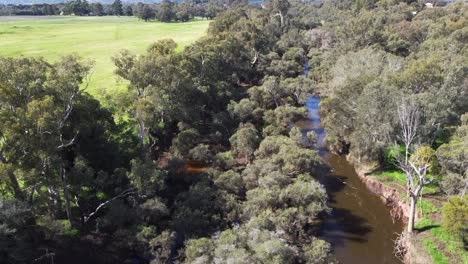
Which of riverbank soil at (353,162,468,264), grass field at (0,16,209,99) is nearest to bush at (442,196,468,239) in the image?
riverbank soil at (353,162,468,264)

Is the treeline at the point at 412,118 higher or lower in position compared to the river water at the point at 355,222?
higher

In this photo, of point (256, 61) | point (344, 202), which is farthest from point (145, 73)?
point (256, 61)

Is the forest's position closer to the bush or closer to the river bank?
the bush

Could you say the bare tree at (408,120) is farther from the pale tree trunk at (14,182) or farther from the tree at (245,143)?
the pale tree trunk at (14,182)

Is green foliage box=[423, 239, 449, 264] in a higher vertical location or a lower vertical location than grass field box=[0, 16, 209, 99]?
lower

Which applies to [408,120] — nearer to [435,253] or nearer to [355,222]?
[355,222]

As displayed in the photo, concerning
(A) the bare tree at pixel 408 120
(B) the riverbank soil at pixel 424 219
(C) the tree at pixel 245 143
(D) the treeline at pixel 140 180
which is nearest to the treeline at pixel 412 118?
(A) the bare tree at pixel 408 120

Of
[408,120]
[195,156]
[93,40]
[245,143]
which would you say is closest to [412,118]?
[408,120]

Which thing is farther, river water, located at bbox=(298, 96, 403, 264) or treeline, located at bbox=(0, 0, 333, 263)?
river water, located at bbox=(298, 96, 403, 264)
